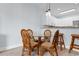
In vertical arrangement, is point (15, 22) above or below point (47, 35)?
above

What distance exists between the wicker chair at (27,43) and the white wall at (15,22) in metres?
0.05

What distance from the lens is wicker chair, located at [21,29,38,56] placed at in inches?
59.6

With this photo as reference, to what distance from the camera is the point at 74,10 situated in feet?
4.91

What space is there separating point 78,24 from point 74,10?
0.15 metres

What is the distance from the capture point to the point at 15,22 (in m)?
1.51

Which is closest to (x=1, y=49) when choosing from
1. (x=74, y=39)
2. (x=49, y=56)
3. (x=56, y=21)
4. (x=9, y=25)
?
(x=9, y=25)

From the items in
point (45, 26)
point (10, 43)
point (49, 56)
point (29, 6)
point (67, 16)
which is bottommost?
point (49, 56)

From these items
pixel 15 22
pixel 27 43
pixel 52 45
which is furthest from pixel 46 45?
pixel 15 22

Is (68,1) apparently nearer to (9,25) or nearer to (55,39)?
(55,39)

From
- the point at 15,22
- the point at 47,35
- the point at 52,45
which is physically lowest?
the point at 52,45

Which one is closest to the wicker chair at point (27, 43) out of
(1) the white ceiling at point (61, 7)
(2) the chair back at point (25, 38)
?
(2) the chair back at point (25, 38)

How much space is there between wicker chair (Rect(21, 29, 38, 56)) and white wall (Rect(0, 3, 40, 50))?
0.05m

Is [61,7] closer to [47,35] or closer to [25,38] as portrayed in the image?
[47,35]

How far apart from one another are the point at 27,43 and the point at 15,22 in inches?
10.0
